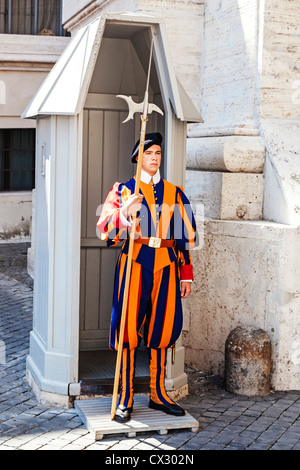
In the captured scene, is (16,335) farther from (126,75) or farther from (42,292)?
(126,75)

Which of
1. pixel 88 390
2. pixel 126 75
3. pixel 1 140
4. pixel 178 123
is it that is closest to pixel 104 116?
pixel 126 75

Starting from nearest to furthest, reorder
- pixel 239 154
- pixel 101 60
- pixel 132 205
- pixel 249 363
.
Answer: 1. pixel 132 205
2. pixel 249 363
3. pixel 101 60
4. pixel 239 154

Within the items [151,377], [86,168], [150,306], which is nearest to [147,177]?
[150,306]

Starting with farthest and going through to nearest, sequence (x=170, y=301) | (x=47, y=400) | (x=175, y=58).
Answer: (x=175, y=58), (x=47, y=400), (x=170, y=301)

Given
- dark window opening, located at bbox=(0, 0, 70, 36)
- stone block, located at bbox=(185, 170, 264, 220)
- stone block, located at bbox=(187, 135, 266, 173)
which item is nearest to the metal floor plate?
stone block, located at bbox=(185, 170, 264, 220)

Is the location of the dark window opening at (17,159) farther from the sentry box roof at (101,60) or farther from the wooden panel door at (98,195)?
the sentry box roof at (101,60)

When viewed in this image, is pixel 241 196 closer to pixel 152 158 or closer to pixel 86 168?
pixel 86 168

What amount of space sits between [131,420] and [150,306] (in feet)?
2.31

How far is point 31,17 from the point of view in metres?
12.7

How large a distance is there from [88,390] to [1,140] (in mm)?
8446

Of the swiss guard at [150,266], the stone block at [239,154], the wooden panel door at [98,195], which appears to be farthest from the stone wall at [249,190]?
the swiss guard at [150,266]

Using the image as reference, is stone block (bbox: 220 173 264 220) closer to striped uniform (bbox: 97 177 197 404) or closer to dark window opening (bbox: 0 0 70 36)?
striped uniform (bbox: 97 177 197 404)

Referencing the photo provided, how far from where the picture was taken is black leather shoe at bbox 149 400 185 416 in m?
4.87
